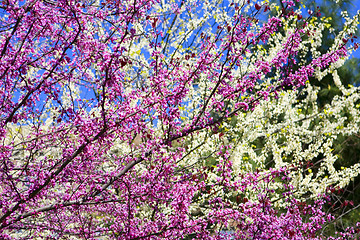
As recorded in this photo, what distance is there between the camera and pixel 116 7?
13.5ft

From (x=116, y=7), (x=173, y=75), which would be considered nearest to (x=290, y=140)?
(x=173, y=75)

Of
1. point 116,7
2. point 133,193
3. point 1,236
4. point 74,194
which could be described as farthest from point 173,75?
point 1,236

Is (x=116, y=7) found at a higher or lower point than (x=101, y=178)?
higher

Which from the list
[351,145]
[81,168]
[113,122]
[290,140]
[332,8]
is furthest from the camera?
[332,8]

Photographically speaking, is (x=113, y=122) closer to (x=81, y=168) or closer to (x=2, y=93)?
(x=81, y=168)

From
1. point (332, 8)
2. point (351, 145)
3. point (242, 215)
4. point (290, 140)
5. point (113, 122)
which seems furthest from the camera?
point (332, 8)

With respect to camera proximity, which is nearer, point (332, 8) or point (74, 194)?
point (74, 194)

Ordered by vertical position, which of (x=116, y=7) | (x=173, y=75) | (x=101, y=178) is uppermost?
(x=116, y=7)

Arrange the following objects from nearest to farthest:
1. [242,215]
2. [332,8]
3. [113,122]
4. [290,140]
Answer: [113,122] → [242,215] → [290,140] → [332,8]

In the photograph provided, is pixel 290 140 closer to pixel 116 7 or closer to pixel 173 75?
pixel 173 75

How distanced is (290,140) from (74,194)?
20.8ft

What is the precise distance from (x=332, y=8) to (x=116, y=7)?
18.3 meters

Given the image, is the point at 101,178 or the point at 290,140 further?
the point at 290,140

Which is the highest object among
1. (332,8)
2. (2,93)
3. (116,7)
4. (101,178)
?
(332,8)
